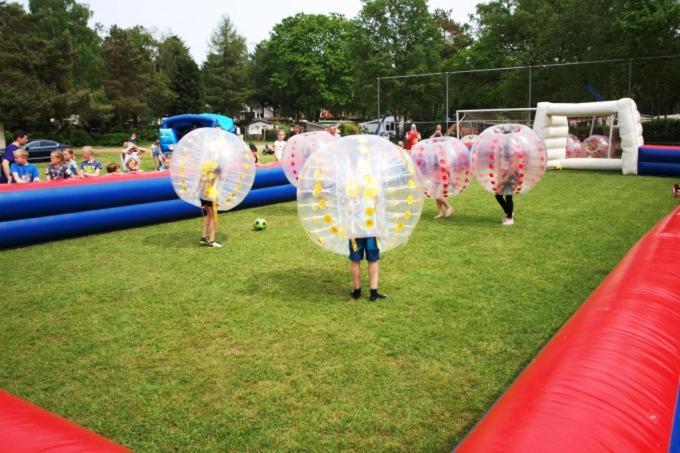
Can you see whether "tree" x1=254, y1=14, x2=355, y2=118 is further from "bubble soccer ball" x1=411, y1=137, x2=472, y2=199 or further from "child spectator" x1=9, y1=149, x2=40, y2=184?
"bubble soccer ball" x1=411, y1=137, x2=472, y2=199

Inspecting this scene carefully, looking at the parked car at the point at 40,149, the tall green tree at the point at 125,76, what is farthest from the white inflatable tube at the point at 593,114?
the tall green tree at the point at 125,76

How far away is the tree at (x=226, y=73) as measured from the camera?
68000mm

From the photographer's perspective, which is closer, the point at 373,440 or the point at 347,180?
the point at 373,440

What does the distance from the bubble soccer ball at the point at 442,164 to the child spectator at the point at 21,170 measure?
7.24m

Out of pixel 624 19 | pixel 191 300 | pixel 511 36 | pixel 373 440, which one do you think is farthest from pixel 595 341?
pixel 511 36

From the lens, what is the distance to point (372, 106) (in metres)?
50.9

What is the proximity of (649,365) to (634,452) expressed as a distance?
0.85m

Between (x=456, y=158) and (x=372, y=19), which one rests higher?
(x=372, y=19)

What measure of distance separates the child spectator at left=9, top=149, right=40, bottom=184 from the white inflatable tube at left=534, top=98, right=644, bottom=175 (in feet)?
46.8

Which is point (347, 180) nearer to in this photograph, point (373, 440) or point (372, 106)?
point (373, 440)

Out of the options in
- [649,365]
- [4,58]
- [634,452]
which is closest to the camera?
[634,452]

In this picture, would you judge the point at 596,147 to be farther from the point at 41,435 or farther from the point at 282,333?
the point at 41,435

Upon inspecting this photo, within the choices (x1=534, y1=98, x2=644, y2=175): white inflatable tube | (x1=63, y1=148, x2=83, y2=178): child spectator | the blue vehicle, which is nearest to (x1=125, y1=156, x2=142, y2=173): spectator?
(x1=63, y1=148, x2=83, y2=178): child spectator

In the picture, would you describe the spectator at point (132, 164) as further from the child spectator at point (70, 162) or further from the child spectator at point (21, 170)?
the child spectator at point (21, 170)
